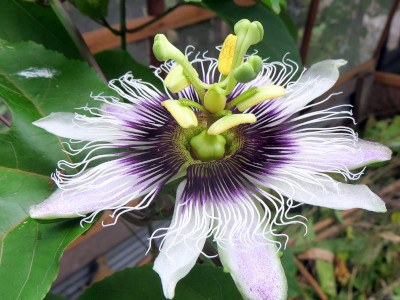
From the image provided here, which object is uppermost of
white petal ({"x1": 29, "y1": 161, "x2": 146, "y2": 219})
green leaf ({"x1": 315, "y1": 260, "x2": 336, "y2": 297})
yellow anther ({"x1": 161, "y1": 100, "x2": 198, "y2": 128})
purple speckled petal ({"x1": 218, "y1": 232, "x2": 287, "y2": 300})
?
yellow anther ({"x1": 161, "y1": 100, "x2": 198, "y2": 128})

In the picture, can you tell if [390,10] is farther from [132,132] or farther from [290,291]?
[132,132]

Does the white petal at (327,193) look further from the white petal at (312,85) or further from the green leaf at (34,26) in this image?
the green leaf at (34,26)

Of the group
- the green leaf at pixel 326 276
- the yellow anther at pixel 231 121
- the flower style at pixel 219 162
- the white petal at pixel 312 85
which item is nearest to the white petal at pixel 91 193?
the flower style at pixel 219 162

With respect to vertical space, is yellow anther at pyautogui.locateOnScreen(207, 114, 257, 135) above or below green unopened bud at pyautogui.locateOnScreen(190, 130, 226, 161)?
above

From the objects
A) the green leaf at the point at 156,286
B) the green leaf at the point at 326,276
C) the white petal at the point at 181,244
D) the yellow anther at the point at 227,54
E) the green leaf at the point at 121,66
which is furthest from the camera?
the green leaf at the point at 326,276

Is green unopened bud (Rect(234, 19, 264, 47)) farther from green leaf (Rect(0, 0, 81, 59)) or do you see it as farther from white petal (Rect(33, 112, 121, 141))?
green leaf (Rect(0, 0, 81, 59))

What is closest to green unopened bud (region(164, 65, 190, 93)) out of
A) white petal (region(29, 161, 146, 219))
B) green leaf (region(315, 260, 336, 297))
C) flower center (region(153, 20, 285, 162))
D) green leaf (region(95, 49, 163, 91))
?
flower center (region(153, 20, 285, 162))

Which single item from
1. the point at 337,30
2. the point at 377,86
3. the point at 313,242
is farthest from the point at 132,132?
the point at 377,86

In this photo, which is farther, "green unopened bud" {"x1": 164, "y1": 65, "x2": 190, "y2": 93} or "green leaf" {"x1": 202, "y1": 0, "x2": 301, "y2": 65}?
"green leaf" {"x1": 202, "y1": 0, "x2": 301, "y2": 65}
